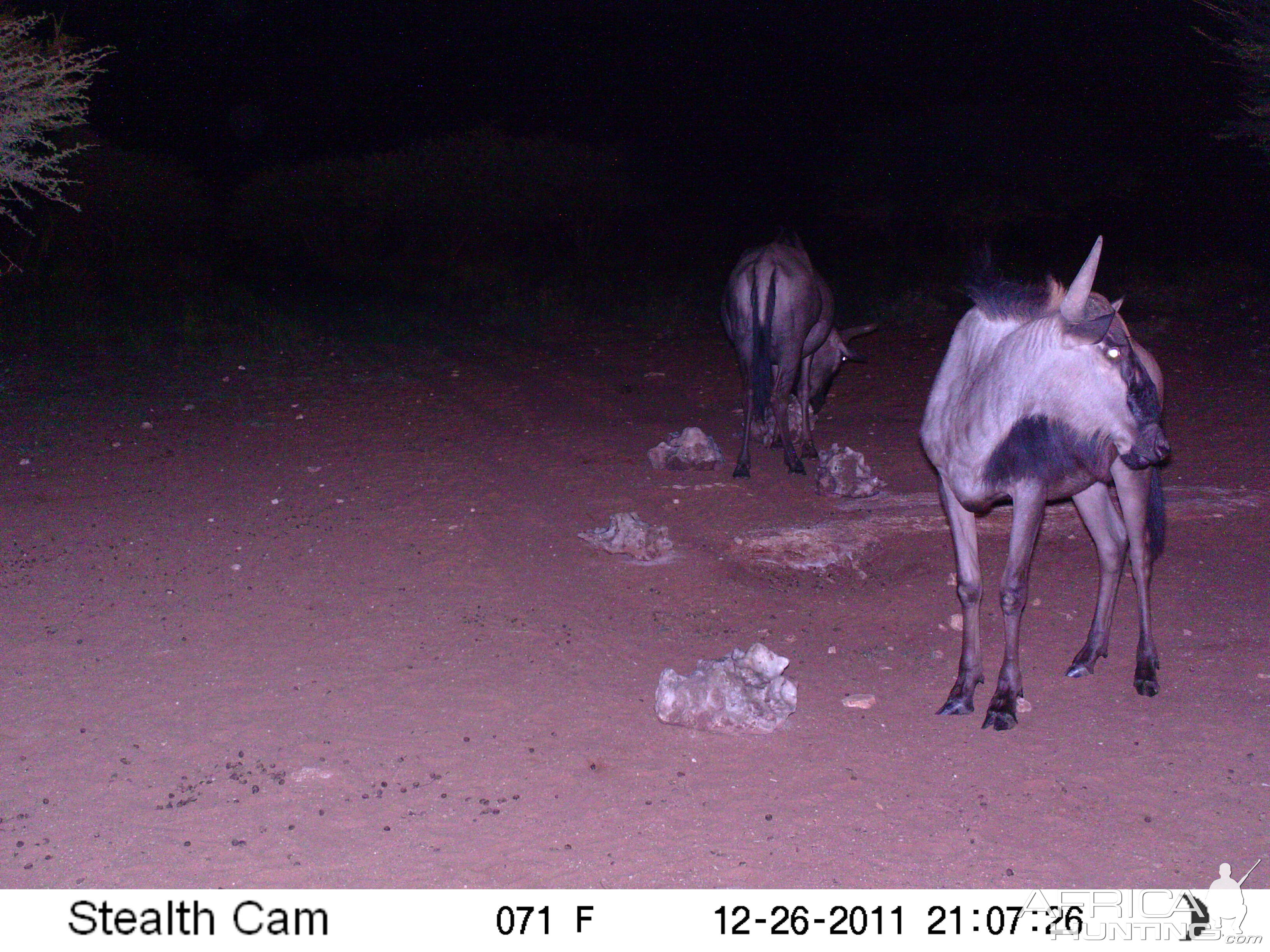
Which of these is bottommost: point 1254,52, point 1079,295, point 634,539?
point 634,539

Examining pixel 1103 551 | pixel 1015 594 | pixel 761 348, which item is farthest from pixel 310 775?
pixel 761 348

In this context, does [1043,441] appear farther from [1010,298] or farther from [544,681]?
[544,681]

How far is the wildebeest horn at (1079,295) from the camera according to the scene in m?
4.23

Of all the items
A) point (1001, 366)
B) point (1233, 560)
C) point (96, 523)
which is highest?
point (1001, 366)

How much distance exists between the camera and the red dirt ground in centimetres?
365

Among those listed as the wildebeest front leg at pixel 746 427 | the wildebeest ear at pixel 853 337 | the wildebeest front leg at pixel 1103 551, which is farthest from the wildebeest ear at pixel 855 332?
the wildebeest front leg at pixel 1103 551

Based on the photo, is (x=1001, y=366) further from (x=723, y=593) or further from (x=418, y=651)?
(x=418, y=651)

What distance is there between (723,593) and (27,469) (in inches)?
218

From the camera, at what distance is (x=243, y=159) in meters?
28.3

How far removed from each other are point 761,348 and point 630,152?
23.4 meters

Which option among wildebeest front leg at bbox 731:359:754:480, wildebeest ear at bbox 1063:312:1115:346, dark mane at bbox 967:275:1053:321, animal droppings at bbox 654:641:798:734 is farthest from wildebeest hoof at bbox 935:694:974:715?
wildebeest front leg at bbox 731:359:754:480

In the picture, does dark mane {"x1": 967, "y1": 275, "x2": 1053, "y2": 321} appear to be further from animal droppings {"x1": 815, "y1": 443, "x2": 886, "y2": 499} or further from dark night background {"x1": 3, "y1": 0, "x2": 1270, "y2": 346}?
dark night background {"x1": 3, "y1": 0, "x2": 1270, "y2": 346}

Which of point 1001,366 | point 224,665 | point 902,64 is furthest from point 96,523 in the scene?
point 902,64

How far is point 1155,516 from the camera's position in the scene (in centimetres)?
525
